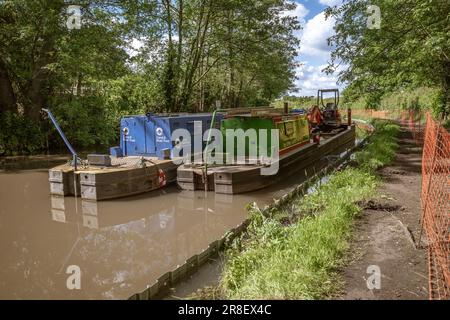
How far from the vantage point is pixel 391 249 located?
5.37 metres

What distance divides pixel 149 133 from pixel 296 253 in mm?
8153

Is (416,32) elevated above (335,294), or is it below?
above

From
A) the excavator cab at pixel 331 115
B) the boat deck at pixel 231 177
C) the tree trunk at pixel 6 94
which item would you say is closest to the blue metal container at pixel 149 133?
the boat deck at pixel 231 177

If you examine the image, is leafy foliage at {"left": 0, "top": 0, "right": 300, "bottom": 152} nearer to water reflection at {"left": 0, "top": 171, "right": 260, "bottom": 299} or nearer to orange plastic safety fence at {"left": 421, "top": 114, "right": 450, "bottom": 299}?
water reflection at {"left": 0, "top": 171, "right": 260, "bottom": 299}

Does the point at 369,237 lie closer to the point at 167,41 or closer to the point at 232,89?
the point at 167,41

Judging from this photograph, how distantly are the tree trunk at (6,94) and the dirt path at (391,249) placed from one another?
16.5m

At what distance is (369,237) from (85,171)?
290 inches

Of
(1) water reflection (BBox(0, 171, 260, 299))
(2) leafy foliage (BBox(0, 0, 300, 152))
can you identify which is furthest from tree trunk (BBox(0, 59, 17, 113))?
(1) water reflection (BBox(0, 171, 260, 299))

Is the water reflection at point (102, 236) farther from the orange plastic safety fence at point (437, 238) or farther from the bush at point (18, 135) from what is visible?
the bush at point (18, 135)

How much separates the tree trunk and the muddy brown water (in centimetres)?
706

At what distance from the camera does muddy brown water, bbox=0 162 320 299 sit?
5.75 metres
